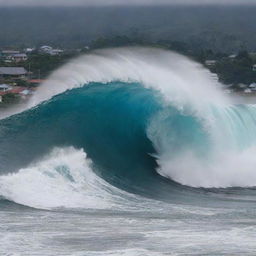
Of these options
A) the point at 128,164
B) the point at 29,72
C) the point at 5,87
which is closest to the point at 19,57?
the point at 29,72

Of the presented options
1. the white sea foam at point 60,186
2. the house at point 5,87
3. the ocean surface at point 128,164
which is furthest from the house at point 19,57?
the white sea foam at point 60,186

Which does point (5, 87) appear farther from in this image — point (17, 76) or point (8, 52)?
point (8, 52)

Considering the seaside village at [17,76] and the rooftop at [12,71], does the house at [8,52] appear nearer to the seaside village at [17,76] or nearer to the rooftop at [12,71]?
the seaside village at [17,76]

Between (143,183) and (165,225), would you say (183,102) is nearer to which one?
(143,183)

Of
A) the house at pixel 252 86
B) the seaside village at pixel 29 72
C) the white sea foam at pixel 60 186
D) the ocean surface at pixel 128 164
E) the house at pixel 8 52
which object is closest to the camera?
the ocean surface at pixel 128 164

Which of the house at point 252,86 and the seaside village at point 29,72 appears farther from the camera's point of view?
the house at point 252,86

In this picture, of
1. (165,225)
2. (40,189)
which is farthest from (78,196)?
(165,225)

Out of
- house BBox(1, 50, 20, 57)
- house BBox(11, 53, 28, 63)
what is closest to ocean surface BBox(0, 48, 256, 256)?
house BBox(11, 53, 28, 63)

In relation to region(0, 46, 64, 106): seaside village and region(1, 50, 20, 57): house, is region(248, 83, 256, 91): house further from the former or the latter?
region(1, 50, 20, 57): house
